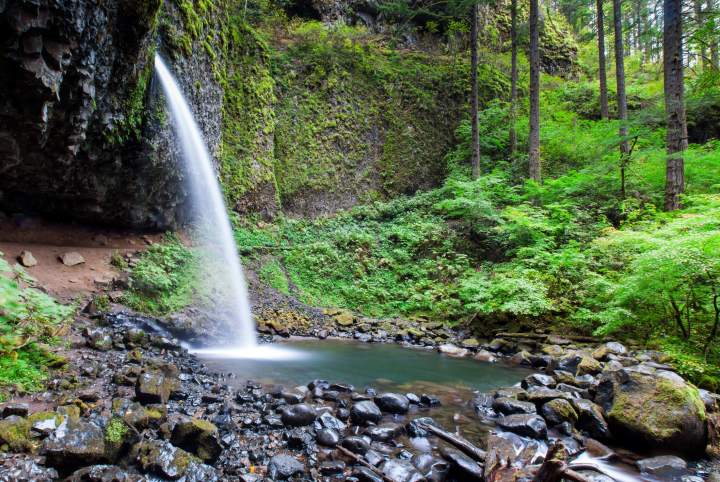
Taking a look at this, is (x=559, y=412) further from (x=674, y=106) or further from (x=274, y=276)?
(x=274, y=276)

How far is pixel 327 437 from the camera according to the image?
4348 millimetres

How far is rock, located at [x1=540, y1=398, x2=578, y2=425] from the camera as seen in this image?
496 cm

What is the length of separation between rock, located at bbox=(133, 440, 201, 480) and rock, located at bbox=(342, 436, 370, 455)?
1.64 metres

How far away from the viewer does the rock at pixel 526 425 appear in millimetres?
4680

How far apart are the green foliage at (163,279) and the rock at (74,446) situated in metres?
5.57

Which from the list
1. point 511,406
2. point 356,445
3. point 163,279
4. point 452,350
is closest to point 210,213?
point 163,279

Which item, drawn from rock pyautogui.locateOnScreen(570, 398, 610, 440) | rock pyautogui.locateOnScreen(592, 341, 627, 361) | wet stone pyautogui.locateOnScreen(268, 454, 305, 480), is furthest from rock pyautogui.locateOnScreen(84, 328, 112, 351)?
rock pyautogui.locateOnScreen(592, 341, 627, 361)

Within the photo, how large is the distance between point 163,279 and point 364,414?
6685mm

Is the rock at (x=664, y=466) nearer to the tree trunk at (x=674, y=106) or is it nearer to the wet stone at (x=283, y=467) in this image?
the wet stone at (x=283, y=467)

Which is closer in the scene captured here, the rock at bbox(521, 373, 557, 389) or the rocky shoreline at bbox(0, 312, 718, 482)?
the rocky shoreline at bbox(0, 312, 718, 482)

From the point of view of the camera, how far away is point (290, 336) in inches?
413

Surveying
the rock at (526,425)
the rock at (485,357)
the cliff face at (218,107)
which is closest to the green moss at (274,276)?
the cliff face at (218,107)

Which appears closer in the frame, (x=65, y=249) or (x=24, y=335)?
(x=24, y=335)

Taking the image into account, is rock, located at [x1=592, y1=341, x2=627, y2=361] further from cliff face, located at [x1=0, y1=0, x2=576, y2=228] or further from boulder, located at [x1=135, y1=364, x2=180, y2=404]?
cliff face, located at [x1=0, y1=0, x2=576, y2=228]
